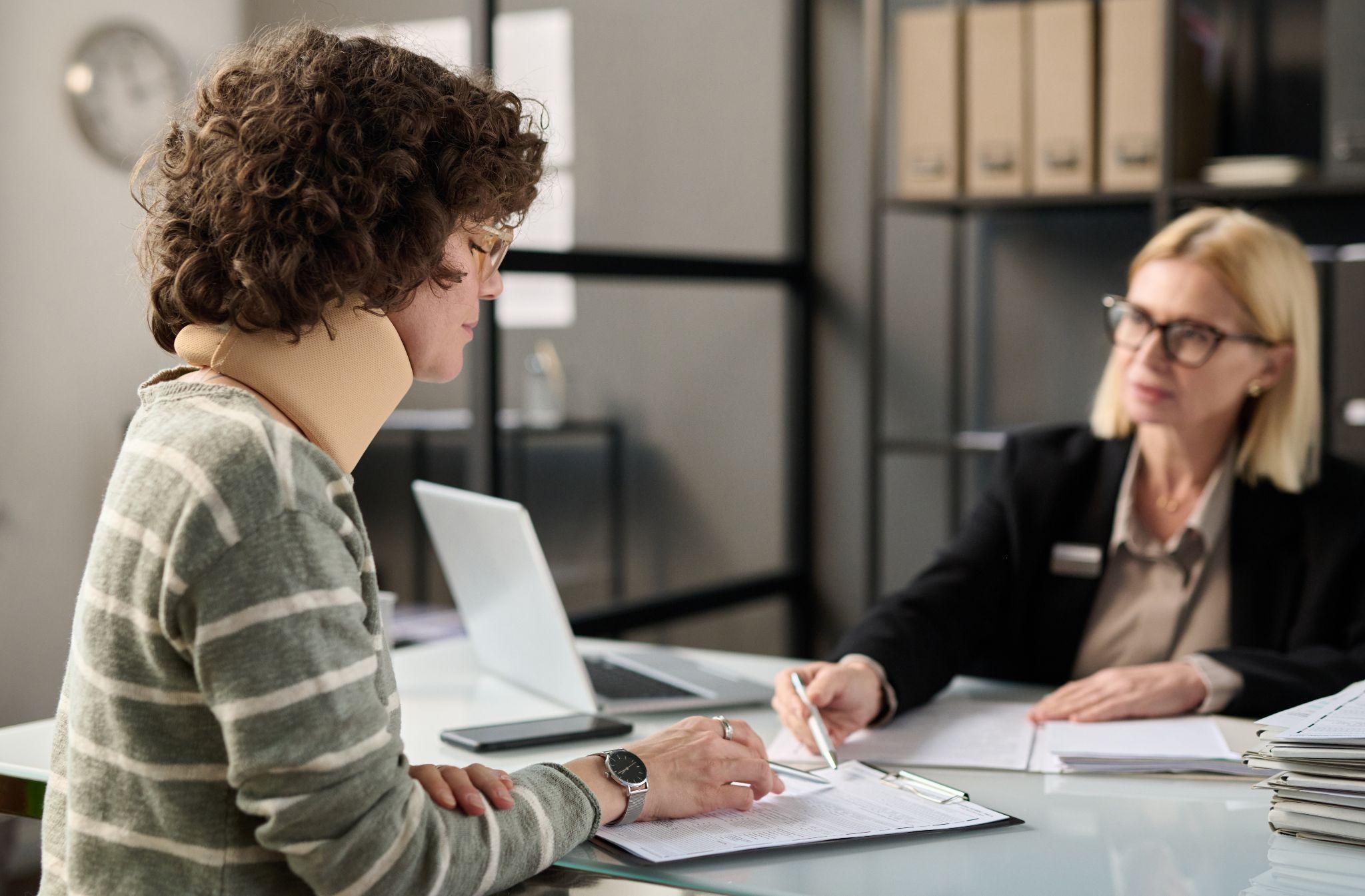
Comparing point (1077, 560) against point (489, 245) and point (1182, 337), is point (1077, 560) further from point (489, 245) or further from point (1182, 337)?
point (489, 245)

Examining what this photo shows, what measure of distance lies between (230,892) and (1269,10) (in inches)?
119

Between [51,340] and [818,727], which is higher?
[51,340]

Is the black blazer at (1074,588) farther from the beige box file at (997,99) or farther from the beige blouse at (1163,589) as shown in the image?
the beige box file at (997,99)

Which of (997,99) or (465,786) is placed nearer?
(465,786)

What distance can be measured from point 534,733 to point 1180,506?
102 centimetres

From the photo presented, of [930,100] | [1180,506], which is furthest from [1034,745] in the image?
[930,100]

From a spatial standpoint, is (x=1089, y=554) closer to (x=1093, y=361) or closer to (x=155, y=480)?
(x=155, y=480)

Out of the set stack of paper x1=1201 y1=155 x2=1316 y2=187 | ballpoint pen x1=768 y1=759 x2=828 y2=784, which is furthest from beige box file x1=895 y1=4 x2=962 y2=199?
ballpoint pen x1=768 y1=759 x2=828 y2=784

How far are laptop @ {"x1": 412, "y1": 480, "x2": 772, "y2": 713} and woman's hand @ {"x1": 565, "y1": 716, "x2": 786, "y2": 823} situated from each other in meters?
0.35

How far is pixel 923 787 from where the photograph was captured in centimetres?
124

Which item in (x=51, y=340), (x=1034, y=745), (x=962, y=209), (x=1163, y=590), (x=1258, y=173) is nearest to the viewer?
(x=1034, y=745)

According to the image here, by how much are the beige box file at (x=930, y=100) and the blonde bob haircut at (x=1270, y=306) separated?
1.16 meters

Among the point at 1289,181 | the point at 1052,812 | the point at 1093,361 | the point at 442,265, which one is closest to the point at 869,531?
the point at 1093,361

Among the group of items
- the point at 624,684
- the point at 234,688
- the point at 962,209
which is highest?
the point at 962,209
